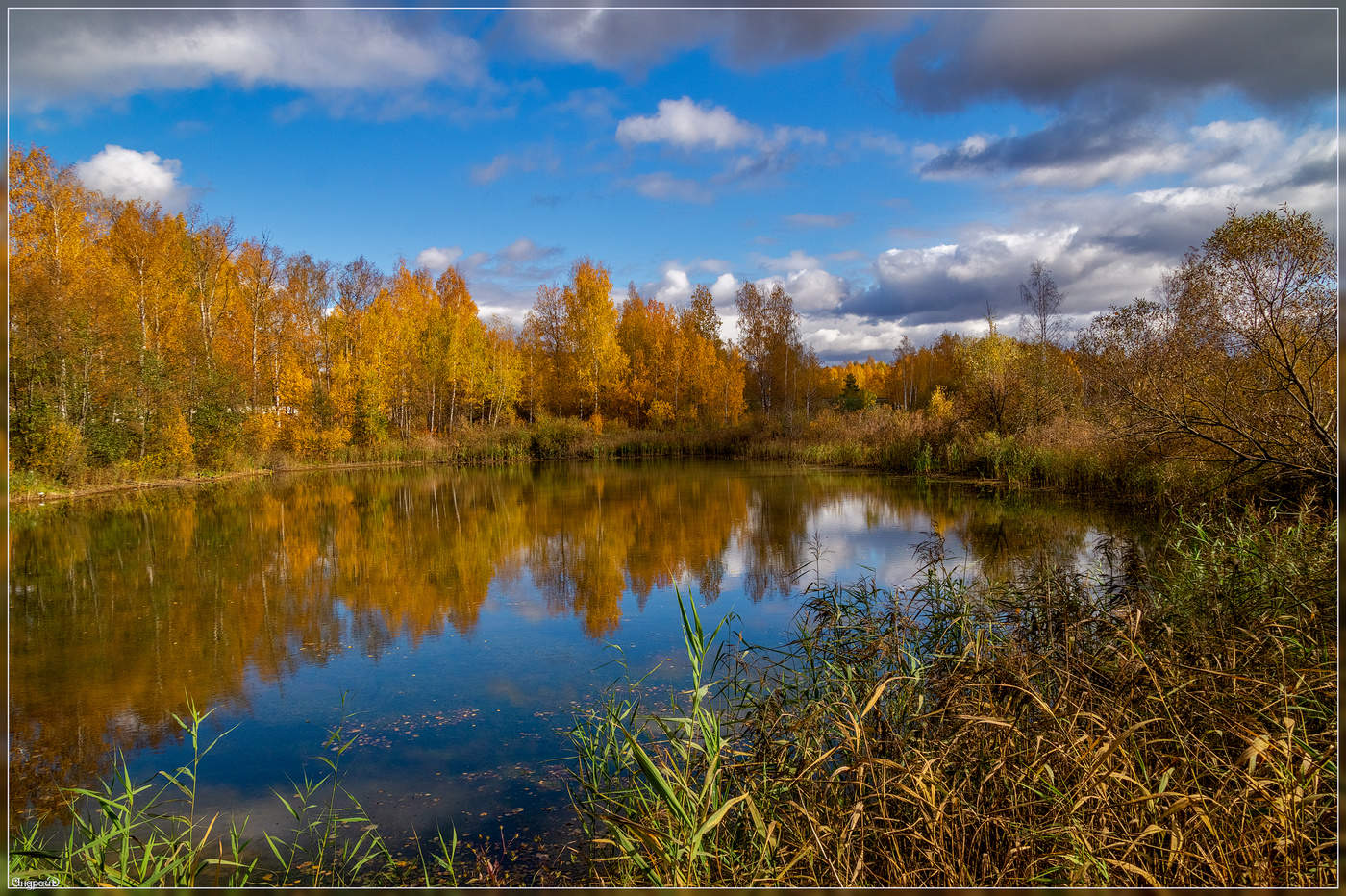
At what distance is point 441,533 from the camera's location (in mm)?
13445

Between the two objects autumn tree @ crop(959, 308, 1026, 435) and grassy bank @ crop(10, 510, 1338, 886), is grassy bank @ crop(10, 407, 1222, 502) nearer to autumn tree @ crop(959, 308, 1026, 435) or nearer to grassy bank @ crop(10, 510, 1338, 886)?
autumn tree @ crop(959, 308, 1026, 435)

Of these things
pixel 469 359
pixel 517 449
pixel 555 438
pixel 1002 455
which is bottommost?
pixel 1002 455

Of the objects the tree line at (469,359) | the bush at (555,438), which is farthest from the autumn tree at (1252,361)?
the bush at (555,438)

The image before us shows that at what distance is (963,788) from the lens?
2.85 m

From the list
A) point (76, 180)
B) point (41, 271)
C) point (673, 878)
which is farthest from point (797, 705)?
point (76, 180)

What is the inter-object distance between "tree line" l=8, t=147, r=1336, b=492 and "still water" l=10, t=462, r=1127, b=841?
2670 millimetres

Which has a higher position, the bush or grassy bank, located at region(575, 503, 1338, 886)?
the bush

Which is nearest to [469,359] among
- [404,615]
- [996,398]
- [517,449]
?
[517,449]

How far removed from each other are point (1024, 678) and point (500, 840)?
272 cm

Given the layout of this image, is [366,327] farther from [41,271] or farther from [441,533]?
[441,533]

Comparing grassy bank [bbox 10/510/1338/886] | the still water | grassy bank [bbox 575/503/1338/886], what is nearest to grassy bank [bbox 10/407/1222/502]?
the still water

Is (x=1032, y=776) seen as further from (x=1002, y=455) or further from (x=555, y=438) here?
(x=555, y=438)

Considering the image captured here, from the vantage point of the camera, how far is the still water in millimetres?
4586

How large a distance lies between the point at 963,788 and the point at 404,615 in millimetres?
6987
